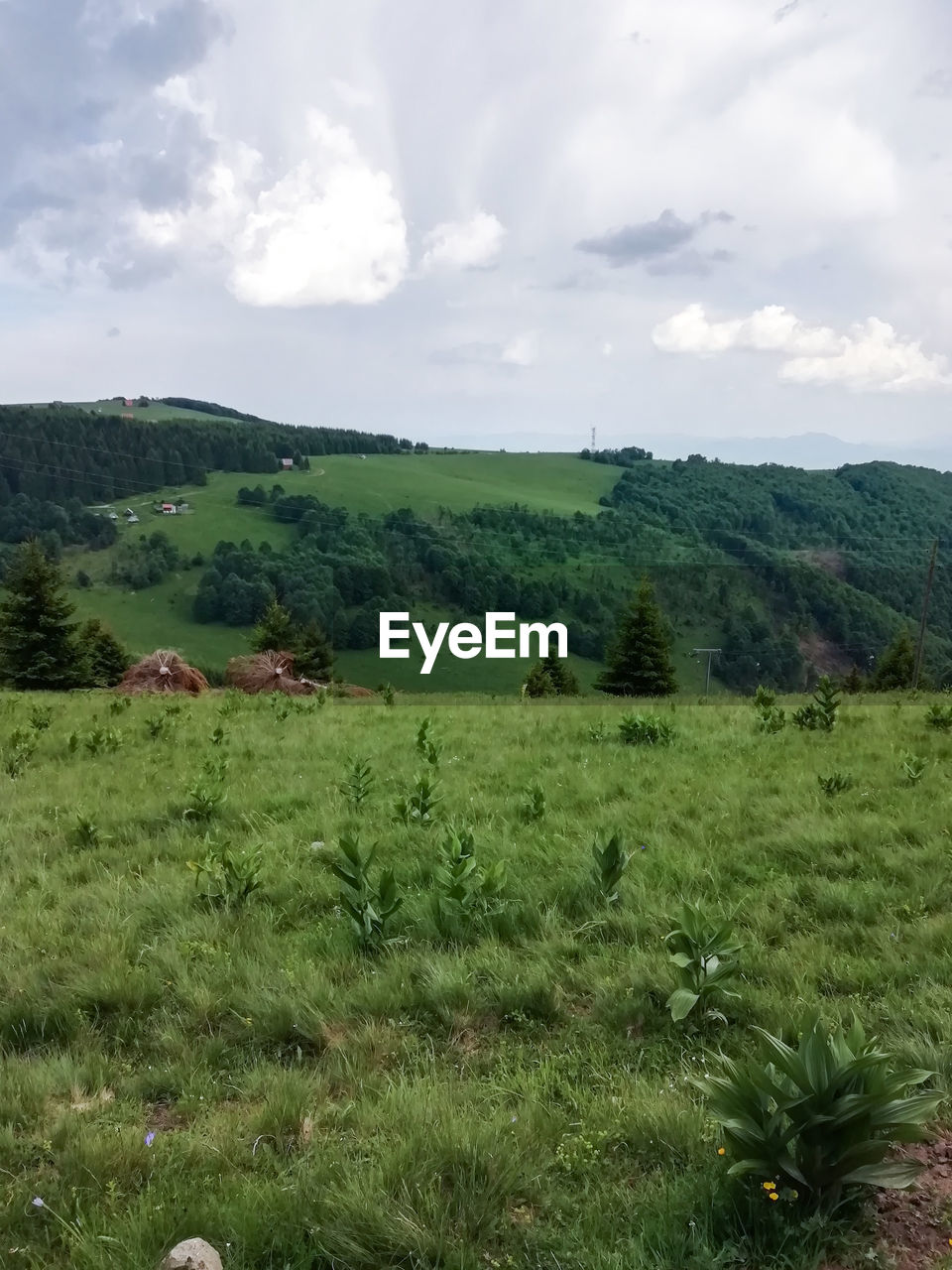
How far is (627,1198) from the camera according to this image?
2.58 meters

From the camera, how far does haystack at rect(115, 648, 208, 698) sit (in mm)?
25116

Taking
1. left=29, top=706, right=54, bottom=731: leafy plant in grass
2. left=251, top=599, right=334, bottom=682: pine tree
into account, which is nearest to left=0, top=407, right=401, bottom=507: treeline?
left=251, top=599, right=334, bottom=682: pine tree

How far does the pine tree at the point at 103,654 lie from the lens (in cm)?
4722

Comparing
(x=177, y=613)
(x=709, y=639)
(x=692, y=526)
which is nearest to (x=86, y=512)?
(x=177, y=613)

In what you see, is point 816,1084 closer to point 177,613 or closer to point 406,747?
point 406,747

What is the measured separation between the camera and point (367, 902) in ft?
14.8

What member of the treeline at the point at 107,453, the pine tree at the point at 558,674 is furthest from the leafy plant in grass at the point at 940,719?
the treeline at the point at 107,453

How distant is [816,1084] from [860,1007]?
1.27 m

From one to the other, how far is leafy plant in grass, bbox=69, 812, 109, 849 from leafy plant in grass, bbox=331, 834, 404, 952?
9.90 feet

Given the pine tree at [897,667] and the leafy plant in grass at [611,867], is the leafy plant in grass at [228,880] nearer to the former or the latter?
the leafy plant in grass at [611,867]

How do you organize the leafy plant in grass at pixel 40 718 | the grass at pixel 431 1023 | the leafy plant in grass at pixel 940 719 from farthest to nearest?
the leafy plant in grass at pixel 40 718, the leafy plant in grass at pixel 940 719, the grass at pixel 431 1023

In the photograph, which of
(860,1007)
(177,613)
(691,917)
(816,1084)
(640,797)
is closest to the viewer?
(816,1084)

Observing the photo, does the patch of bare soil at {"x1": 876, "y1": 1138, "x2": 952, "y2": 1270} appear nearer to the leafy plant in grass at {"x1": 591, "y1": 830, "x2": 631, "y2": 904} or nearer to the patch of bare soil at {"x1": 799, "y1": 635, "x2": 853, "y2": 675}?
the leafy plant in grass at {"x1": 591, "y1": 830, "x2": 631, "y2": 904}

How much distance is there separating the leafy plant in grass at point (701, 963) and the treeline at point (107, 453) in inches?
6384
